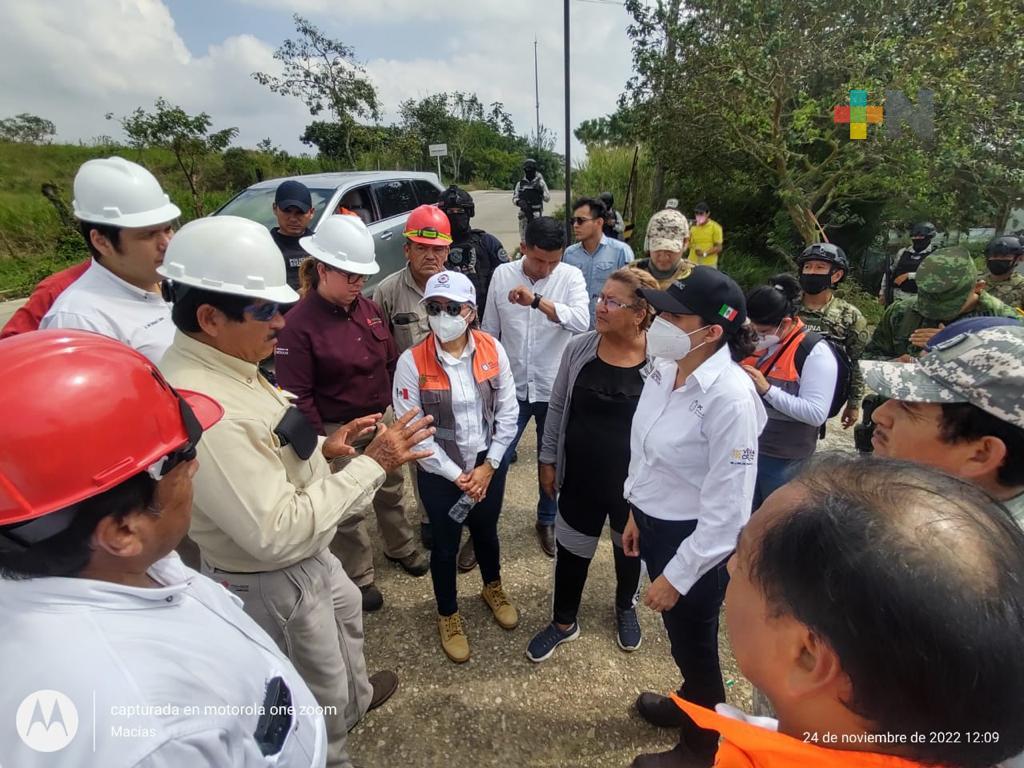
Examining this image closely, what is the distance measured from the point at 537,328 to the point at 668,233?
5.80ft

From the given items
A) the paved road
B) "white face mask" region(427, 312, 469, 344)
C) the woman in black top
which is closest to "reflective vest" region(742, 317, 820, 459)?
the woman in black top

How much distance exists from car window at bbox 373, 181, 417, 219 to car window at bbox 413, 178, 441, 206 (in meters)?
0.18

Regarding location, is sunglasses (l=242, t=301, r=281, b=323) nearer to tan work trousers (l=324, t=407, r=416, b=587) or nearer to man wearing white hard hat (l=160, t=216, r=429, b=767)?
man wearing white hard hat (l=160, t=216, r=429, b=767)

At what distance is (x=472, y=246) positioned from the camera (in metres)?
4.34

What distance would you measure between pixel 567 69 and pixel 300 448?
6.90 metres

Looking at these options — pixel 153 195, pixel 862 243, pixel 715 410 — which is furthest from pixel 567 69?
pixel 862 243

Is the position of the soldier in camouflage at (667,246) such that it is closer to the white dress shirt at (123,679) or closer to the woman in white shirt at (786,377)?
the woman in white shirt at (786,377)

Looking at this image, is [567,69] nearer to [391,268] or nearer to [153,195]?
[391,268]

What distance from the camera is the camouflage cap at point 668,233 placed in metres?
4.35

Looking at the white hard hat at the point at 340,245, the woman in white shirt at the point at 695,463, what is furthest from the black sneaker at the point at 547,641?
the white hard hat at the point at 340,245

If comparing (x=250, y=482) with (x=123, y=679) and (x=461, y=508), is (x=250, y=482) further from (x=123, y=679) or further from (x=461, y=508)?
A: (x=461, y=508)

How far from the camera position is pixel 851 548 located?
2.24 feet

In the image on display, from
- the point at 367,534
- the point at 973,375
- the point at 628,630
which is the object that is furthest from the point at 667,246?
the point at 973,375

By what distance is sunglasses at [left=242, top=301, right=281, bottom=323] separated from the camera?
59.9 inches
